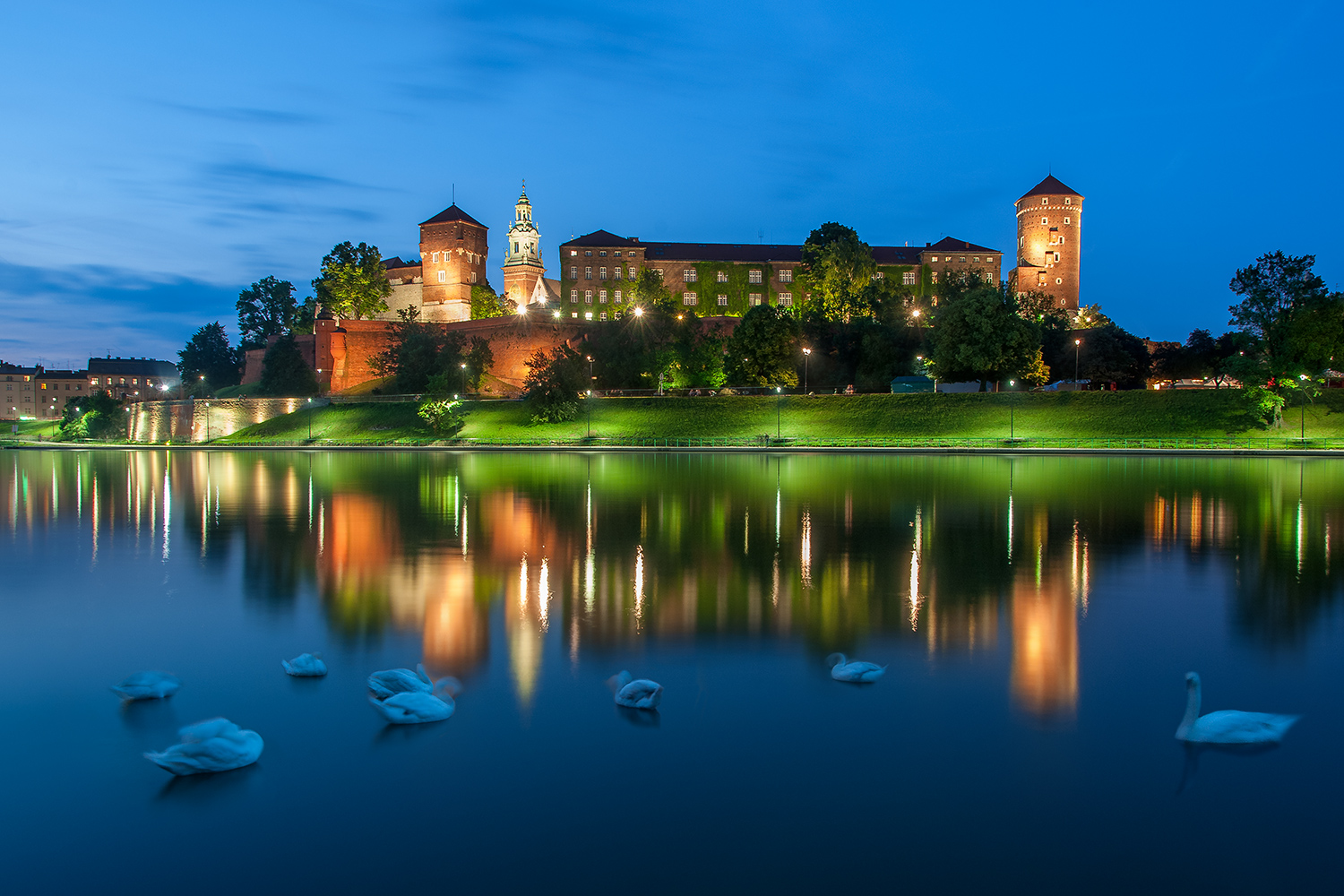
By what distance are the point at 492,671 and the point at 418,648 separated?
0.91 m

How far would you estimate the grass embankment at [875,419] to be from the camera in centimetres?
4372

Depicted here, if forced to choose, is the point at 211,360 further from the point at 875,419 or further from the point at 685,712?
the point at 685,712

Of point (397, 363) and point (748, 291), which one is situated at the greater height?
point (748, 291)

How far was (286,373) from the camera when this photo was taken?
7450cm

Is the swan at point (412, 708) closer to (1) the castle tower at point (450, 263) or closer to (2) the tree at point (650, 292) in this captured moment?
(2) the tree at point (650, 292)

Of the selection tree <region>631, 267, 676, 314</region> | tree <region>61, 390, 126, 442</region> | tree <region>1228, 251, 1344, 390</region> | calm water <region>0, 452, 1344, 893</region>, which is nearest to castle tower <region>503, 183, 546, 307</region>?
tree <region>631, 267, 676, 314</region>

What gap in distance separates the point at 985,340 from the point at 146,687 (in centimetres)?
5124

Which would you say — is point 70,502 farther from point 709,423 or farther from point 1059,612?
point 709,423

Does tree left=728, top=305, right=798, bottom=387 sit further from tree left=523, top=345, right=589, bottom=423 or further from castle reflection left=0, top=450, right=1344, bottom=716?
castle reflection left=0, top=450, right=1344, bottom=716

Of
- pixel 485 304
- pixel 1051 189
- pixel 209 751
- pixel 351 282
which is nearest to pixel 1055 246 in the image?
pixel 1051 189

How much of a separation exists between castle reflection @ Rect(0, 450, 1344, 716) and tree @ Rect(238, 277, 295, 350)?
67.4 meters

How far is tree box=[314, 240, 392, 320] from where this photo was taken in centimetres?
7512

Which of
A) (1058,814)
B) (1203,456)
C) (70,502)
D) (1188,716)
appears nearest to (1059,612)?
(1188,716)

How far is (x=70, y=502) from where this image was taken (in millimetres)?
19516
